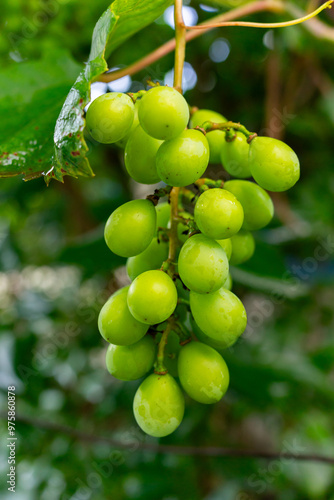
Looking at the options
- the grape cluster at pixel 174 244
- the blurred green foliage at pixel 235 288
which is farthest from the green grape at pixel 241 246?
the blurred green foliage at pixel 235 288

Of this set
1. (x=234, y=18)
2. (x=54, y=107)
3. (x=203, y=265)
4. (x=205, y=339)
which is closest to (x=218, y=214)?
(x=203, y=265)

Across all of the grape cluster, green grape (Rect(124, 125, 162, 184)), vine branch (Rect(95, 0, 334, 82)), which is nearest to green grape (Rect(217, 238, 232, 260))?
the grape cluster

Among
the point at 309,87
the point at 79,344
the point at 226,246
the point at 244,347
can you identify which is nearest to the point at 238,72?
the point at 309,87

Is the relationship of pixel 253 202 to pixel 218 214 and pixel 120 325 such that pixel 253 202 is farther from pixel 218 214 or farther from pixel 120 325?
pixel 120 325

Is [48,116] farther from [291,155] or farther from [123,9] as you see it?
[291,155]

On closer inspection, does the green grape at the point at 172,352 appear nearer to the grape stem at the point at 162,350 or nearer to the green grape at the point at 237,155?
the grape stem at the point at 162,350
